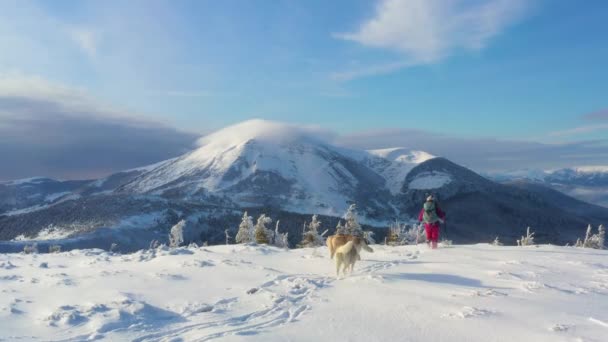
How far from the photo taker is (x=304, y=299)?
395 inches

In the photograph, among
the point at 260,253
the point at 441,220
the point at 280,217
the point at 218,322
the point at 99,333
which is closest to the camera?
the point at 99,333

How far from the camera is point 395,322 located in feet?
26.9

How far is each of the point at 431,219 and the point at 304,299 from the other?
33.7ft

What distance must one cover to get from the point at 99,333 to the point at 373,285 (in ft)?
21.2

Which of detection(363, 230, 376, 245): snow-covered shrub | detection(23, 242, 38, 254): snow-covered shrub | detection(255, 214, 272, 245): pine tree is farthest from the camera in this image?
detection(255, 214, 272, 245): pine tree

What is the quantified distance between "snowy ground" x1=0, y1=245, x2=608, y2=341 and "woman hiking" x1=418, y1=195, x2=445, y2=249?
334cm

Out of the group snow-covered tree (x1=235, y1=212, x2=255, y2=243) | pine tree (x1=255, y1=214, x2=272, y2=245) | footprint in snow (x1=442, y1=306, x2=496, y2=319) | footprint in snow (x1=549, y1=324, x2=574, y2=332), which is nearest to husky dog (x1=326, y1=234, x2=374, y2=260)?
footprint in snow (x1=442, y1=306, x2=496, y2=319)

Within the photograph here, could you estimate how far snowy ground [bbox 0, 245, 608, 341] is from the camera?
7.74m

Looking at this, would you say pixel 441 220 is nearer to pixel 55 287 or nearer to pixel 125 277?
pixel 125 277

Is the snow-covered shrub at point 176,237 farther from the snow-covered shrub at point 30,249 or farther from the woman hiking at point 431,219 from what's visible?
the woman hiking at point 431,219

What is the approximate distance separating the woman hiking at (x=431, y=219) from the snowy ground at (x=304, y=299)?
3.34 meters

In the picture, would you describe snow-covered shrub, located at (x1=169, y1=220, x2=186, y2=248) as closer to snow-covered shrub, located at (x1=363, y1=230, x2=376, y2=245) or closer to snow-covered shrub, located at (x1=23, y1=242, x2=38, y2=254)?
snow-covered shrub, located at (x1=23, y1=242, x2=38, y2=254)

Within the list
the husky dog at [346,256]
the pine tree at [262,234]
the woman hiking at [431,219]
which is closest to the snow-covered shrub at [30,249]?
the pine tree at [262,234]

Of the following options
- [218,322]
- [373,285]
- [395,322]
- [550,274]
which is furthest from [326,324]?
[550,274]
